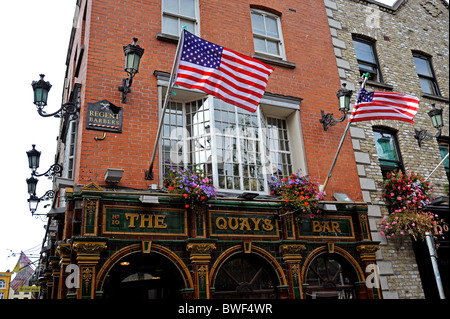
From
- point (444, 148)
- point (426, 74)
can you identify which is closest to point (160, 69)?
point (444, 148)

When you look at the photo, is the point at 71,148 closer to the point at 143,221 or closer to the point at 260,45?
the point at 143,221

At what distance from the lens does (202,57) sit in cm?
766

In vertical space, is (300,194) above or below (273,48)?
below

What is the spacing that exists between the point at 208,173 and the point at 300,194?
2.20 m

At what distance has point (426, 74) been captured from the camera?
557 inches

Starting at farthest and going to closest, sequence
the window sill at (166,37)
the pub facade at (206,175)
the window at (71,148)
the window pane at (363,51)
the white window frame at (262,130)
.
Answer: the window pane at (363,51) → the window sill at (166,37) → the white window frame at (262,130) → the window at (71,148) → the pub facade at (206,175)

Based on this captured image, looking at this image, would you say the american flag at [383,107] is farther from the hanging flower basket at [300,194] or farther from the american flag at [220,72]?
the american flag at [220,72]

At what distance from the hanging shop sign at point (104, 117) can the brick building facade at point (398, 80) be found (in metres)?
6.61

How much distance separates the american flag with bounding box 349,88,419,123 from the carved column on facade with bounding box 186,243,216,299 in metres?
4.73

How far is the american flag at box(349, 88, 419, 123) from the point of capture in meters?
9.37

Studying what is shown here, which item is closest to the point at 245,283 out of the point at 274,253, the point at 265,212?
the point at 274,253

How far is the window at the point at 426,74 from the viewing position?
13850 millimetres

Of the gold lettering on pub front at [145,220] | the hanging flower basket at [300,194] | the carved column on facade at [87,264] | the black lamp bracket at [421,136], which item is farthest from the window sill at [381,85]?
the carved column on facade at [87,264]
